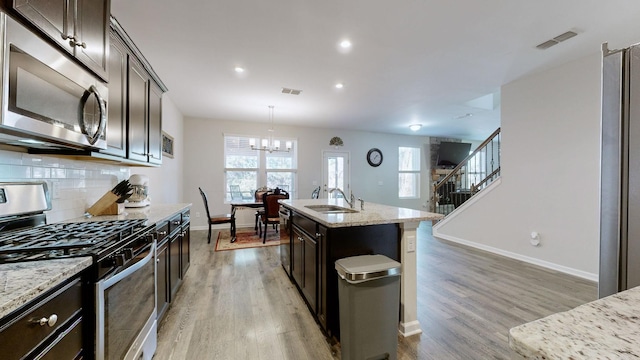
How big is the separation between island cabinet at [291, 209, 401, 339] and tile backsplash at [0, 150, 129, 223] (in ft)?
5.93

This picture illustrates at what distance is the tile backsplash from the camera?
4.67 feet

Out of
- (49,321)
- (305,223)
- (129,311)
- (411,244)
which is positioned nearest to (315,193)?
(305,223)

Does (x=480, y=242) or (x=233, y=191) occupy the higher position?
(x=233, y=191)

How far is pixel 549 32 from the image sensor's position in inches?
97.0

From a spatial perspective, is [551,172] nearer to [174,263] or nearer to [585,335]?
[585,335]

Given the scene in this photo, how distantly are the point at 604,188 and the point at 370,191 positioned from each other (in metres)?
6.63

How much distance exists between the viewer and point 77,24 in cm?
128

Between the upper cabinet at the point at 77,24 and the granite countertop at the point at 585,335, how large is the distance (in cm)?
184

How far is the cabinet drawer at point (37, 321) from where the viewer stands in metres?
0.66

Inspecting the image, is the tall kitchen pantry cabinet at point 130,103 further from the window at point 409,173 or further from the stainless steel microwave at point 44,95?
the window at point 409,173

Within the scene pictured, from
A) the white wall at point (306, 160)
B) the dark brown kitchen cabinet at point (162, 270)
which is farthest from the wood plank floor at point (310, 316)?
the white wall at point (306, 160)

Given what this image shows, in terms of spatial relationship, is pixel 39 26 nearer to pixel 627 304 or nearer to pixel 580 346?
pixel 580 346

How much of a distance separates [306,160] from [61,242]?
19.2 ft

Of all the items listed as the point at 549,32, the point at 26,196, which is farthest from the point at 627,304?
the point at 549,32
